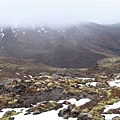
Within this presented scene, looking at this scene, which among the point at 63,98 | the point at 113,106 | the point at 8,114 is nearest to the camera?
the point at 113,106

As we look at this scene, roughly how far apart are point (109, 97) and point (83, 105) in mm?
3001

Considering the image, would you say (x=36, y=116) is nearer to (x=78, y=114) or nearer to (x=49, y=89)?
(x=78, y=114)

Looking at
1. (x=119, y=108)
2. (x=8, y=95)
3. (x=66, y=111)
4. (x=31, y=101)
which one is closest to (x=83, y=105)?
(x=66, y=111)

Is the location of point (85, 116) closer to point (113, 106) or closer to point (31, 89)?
point (113, 106)

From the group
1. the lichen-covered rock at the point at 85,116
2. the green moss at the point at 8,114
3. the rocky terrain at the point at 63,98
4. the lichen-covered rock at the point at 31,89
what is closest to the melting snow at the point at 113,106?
the rocky terrain at the point at 63,98

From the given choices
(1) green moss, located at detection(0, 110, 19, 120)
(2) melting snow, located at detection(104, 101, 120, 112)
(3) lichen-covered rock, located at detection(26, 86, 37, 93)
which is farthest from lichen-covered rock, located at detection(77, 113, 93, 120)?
(3) lichen-covered rock, located at detection(26, 86, 37, 93)

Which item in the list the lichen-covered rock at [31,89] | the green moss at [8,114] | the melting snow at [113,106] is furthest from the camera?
the lichen-covered rock at [31,89]

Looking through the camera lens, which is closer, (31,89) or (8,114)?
(8,114)

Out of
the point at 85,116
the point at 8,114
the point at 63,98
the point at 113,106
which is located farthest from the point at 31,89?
the point at 85,116

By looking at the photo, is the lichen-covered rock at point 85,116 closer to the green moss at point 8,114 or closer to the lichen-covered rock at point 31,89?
the green moss at point 8,114

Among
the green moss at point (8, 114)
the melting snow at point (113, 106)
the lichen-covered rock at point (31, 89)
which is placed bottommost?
the green moss at point (8, 114)

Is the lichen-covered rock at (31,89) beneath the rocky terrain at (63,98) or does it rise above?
above

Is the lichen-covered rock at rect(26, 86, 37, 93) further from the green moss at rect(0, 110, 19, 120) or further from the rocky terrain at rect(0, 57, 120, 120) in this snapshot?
the green moss at rect(0, 110, 19, 120)

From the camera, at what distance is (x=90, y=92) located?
35.5 meters
